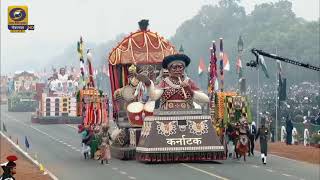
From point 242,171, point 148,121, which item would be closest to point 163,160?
point 148,121

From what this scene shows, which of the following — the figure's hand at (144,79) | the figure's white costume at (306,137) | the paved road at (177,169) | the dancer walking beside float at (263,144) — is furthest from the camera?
the figure's white costume at (306,137)

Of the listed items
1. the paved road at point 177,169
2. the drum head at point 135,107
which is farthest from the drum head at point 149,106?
the paved road at point 177,169

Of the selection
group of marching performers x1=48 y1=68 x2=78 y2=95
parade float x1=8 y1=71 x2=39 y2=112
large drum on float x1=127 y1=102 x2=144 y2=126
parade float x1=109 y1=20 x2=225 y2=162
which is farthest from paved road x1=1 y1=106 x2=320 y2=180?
parade float x1=8 y1=71 x2=39 y2=112

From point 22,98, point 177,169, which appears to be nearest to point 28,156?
point 177,169

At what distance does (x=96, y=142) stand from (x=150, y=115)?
7.73 feet

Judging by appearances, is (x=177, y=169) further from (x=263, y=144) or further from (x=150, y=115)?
(x=150, y=115)

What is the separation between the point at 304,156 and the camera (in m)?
34.4

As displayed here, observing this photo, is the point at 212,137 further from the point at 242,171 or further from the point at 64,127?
the point at 64,127

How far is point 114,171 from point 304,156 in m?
9.64

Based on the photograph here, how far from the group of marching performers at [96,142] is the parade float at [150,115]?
76 centimetres

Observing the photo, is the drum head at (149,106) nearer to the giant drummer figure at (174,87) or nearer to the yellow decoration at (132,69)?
the yellow decoration at (132,69)

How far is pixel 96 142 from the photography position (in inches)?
1298

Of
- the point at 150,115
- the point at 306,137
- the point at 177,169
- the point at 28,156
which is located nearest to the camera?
the point at 177,169

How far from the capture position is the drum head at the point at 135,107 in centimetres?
3272
